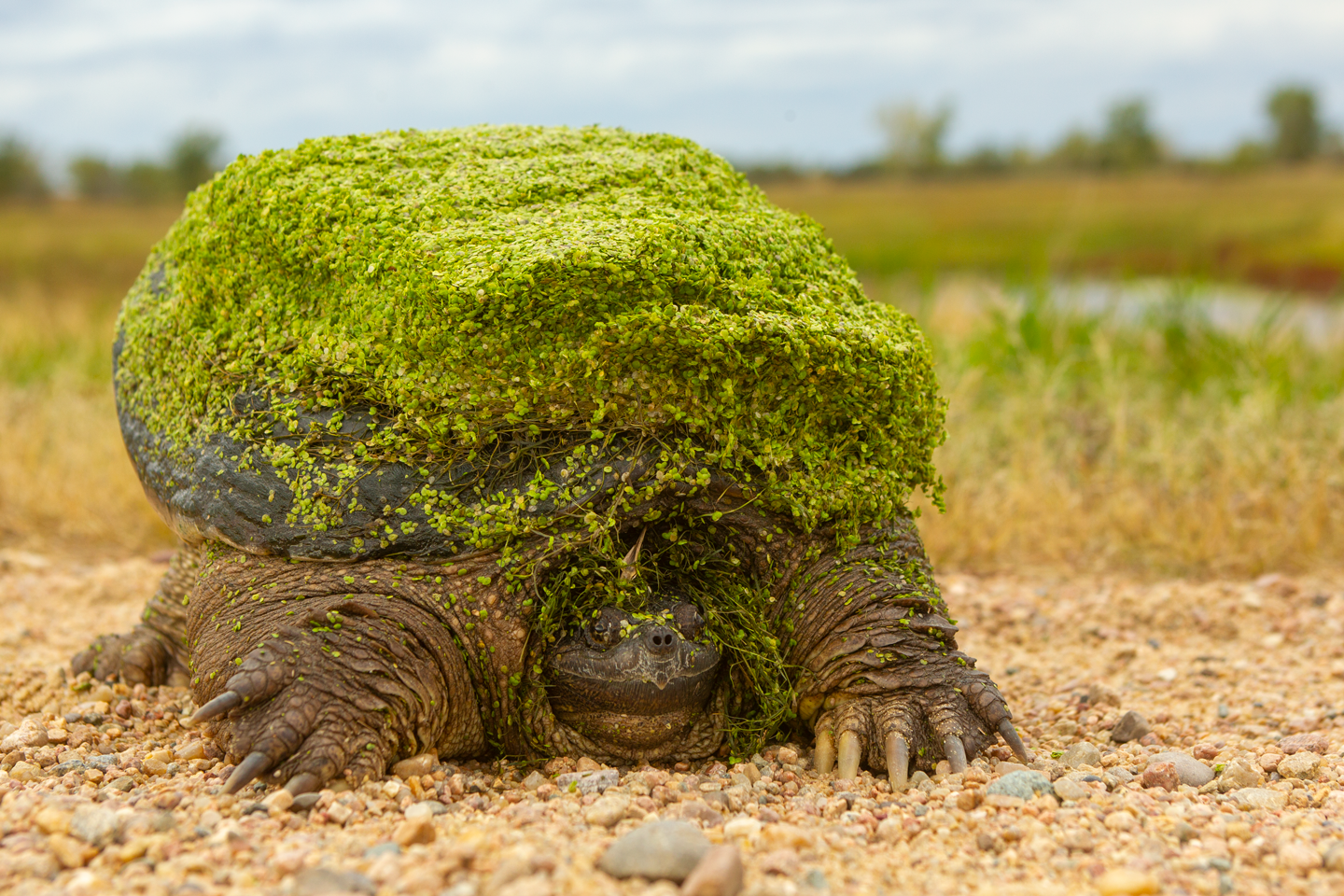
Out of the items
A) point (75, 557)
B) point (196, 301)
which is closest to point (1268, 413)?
point (196, 301)

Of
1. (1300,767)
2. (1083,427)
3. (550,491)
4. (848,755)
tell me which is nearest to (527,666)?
(550,491)

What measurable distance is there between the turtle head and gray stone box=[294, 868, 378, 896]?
0.90 metres

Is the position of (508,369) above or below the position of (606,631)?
above

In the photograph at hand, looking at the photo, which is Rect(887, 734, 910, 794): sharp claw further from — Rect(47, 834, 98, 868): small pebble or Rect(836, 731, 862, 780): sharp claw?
Rect(47, 834, 98, 868): small pebble

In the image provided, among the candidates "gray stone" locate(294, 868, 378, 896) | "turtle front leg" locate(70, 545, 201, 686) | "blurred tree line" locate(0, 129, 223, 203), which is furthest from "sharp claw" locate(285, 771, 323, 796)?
"blurred tree line" locate(0, 129, 223, 203)

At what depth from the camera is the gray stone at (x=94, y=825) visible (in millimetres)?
2070

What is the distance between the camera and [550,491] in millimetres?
2564

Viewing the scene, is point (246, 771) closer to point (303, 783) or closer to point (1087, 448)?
point (303, 783)

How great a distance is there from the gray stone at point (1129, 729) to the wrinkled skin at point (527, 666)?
2.14ft

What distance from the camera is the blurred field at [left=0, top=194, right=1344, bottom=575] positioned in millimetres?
5340

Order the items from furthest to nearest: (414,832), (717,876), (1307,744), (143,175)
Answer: (143,175), (1307,744), (414,832), (717,876)

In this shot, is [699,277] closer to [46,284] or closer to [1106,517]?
[1106,517]

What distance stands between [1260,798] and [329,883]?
84.0 inches

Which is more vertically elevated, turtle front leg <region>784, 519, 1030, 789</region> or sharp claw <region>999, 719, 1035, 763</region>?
turtle front leg <region>784, 519, 1030, 789</region>
